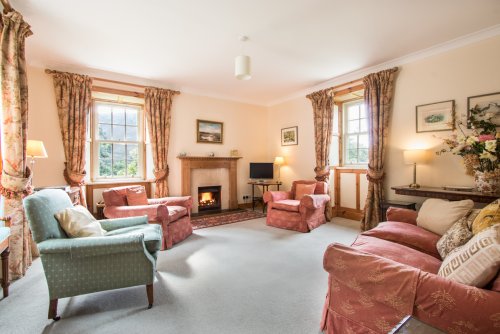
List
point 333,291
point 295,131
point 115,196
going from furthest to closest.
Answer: point 295,131, point 115,196, point 333,291

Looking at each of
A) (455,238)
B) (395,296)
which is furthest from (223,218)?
(395,296)

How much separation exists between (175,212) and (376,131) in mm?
3603

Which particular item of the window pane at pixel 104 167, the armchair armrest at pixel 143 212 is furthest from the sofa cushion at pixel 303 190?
the window pane at pixel 104 167

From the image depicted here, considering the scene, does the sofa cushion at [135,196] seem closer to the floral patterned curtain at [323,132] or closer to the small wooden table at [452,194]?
the floral patterned curtain at [323,132]

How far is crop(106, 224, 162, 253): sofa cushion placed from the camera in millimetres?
2167

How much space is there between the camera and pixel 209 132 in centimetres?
571

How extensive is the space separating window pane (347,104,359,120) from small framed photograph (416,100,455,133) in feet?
4.53

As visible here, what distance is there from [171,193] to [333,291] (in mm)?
4205

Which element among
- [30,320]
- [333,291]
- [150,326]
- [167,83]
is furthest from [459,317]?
[167,83]

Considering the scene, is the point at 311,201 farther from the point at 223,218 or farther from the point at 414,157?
the point at 223,218

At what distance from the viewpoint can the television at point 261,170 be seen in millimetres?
5965

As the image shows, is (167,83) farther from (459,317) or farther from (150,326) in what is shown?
(459,317)

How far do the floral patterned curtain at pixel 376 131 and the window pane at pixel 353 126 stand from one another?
2.73 feet

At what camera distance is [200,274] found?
2578 mm
